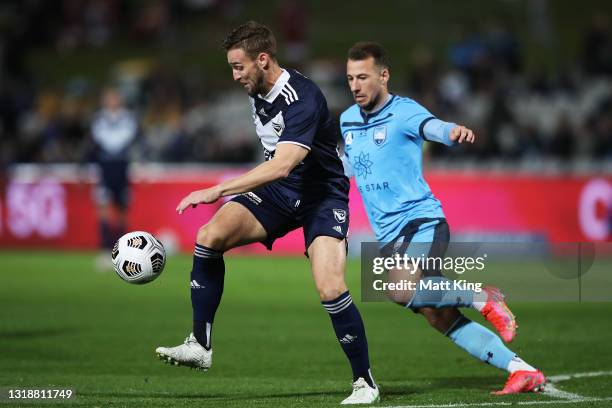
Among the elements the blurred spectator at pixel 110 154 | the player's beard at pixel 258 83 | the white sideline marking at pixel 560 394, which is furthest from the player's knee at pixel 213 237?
the blurred spectator at pixel 110 154

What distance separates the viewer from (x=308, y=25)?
1088 inches

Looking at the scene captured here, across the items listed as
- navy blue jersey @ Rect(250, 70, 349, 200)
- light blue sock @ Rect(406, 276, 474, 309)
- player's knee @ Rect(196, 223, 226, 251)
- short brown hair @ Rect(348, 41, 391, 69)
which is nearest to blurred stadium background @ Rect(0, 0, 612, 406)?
light blue sock @ Rect(406, 276, 474, 309)

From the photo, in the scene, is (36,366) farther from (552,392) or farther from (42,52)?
(42,52)

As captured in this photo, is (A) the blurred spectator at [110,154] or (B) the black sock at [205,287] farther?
(A) the blurred spectator at [110,154]

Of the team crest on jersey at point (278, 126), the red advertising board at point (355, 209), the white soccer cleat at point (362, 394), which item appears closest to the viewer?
the white soccer cleat at point (362, 394)

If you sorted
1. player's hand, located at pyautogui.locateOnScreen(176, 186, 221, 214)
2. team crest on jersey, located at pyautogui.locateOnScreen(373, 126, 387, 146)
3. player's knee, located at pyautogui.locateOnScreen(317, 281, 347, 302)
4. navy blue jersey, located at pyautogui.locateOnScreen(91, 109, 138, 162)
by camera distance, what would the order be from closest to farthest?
player's hand, located at pyautogui.locateOnScreen(176, 186, 221, 214) < player's knee, located at pyautogui.locateOnScreen(317, 281, 347, 302) < team crest on jersey, located at pyautogui.locateOnScreen(373, 126, 387, 146) < navy blue jersey, located at pyautogui.locateOnScreen(91, 109, 138, 162)

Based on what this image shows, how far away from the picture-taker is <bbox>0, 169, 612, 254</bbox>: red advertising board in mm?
18047

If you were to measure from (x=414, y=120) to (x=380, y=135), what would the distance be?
271 mm

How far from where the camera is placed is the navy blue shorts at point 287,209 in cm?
786

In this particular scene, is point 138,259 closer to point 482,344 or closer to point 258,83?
point 258,83

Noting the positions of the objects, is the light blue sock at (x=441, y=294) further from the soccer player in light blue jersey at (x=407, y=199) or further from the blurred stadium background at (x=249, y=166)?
the blurred stadium background at (x=249, y=166)

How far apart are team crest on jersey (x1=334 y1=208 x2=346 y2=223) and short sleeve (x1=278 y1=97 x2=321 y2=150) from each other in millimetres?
568

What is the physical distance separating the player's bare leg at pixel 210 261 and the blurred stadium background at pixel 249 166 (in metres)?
0.37

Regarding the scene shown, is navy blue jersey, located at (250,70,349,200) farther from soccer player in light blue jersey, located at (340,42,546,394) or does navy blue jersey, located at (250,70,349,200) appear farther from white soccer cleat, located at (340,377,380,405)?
white soccer cleat, located at (340,377,380,405)
